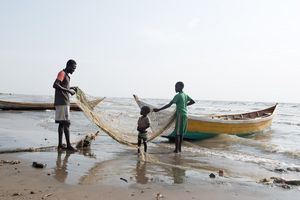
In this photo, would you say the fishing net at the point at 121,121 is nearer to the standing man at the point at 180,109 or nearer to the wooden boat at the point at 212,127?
the standing man at the point at 180,109

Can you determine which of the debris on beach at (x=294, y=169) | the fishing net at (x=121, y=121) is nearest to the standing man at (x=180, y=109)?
the fishing net at (x=121, y=121)

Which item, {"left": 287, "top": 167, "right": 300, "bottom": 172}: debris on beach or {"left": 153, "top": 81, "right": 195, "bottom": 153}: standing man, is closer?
{"left": 287, "top": 167, "right": 300, "bottom": 172}: debris on beach

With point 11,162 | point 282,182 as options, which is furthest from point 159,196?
point 11,162

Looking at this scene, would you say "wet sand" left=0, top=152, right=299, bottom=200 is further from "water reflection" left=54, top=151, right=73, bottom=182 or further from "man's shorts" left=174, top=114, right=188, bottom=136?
"man's shorts" left=174, top=114, right=188, bottom=136

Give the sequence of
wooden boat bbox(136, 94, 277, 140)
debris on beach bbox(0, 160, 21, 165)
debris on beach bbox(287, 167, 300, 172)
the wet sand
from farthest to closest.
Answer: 1. wooden boat bbox(136, 94, 277, 140)
2. debris on beach bbox(287, 167, 300, 172)
3. debris on beach bbox(0, 160, 21, 165)
4. the wet sand

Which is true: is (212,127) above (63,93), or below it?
below

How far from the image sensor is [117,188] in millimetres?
4719

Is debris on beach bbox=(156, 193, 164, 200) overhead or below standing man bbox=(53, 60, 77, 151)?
below

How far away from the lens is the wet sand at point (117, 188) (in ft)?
14.1

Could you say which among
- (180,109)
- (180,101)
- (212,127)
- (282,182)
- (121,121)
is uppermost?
(180,101)

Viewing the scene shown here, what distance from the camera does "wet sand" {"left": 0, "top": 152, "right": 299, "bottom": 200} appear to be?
14.1 feet

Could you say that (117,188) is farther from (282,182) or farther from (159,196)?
(282,182)

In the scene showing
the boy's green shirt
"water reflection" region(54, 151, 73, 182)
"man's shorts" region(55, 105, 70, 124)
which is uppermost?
the boy's green shirt

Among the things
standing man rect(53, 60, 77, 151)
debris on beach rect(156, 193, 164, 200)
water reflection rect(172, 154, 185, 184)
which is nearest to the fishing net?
standing man rect(53, 60, 77, 151)
